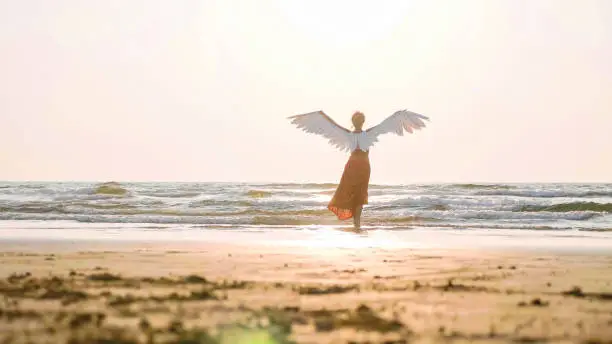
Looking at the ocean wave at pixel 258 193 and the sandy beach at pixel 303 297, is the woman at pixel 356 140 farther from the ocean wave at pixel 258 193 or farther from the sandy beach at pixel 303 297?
the ocean wave at pixel 258 193

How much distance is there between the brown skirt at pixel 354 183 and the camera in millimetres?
14828

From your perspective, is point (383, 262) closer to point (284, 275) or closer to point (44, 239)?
point (284, 275)

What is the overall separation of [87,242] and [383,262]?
5.63 m

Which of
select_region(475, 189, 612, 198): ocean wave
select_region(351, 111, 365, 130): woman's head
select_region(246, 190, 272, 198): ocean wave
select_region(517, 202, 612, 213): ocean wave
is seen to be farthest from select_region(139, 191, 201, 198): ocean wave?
select_region(351, 111, 365, 130): woman's head

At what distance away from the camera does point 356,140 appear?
14.7 metres

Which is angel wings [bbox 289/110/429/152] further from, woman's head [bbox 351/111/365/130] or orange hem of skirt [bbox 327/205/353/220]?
orange hem of skirt [bbox 327/205/353/220]

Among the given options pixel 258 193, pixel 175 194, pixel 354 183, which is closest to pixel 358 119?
pixel 354 183

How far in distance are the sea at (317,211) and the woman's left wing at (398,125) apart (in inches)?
104

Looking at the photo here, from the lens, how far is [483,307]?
17.3 ft

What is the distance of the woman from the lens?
14.7 metres

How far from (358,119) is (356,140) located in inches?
15.6

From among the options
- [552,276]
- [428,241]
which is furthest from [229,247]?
[552,276]

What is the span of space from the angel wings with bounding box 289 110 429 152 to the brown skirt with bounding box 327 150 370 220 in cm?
20

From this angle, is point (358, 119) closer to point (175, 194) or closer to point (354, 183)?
point (354, 183)
